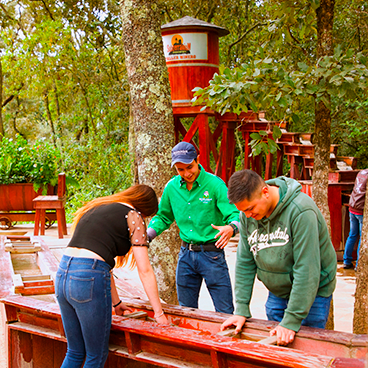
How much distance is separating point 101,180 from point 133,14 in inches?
438

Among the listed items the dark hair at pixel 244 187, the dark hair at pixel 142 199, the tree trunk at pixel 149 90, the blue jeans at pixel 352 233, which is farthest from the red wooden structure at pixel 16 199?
the dark hair at pixel 244 187

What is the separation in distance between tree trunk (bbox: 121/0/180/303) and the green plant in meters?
6.46

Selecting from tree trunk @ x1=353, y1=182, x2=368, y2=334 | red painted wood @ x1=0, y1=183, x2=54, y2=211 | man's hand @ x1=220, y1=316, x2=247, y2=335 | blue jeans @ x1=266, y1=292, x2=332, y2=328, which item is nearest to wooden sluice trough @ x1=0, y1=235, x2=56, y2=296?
man's hand @ x1=220, y1=316, x2=247, y2=335

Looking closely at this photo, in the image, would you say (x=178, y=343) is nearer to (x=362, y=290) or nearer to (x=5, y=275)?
(x=362, y=290)

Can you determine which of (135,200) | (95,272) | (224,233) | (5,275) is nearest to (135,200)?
(135,200)

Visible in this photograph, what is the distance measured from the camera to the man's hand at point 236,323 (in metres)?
3.25

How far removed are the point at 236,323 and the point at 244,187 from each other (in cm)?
110

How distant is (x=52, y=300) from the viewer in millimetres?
4480

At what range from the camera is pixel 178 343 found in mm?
3051

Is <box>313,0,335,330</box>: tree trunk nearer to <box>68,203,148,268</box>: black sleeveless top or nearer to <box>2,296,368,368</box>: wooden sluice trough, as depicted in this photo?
<box>2,296,368,368</box>: wooden sluice trough

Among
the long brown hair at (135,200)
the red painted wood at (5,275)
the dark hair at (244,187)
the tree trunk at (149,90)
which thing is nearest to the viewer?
the dark hair at (244,187)

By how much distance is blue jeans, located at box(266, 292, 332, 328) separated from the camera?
3.11 meters

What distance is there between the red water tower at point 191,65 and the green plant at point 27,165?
342 cm

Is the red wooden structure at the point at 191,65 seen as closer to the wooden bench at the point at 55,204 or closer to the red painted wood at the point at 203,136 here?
the red painted wood at the point at 203,136
